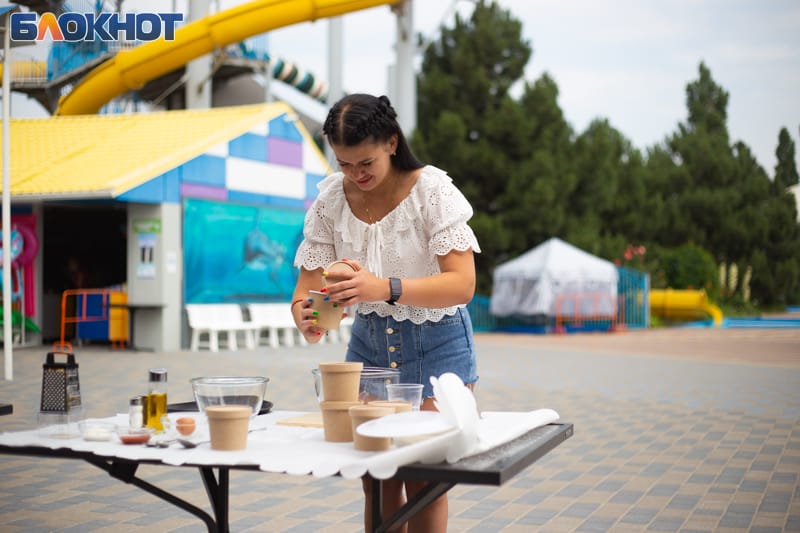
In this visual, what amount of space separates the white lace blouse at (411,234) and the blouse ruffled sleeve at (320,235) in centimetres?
2

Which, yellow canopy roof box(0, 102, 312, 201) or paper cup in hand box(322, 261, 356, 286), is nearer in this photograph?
paper cup in hand box(322, 261, 356, 286)

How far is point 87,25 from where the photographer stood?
5715 mm

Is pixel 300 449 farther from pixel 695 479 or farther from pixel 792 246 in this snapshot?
pixel 792 246

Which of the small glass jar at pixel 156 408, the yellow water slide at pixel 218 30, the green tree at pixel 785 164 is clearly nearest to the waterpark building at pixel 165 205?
the yellow water slide at pixel 218 30

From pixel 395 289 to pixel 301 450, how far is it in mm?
557

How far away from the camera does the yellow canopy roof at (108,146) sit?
596 inches

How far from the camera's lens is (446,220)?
109 inches

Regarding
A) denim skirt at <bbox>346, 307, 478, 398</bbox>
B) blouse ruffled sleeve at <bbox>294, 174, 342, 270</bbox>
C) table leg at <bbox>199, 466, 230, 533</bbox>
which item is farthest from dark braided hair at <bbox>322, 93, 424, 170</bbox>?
table leg at <bbox>199, 466, 230, 533</bbox>

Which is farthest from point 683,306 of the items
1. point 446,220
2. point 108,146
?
point 446,220

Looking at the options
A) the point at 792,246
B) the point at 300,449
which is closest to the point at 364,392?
the point at 300,449

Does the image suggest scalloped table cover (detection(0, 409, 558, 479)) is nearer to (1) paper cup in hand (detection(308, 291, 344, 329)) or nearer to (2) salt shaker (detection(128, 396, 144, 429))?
(2) salt shaker (detection(128, 396, 144, 429))

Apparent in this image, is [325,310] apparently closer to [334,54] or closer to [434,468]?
[434,468]

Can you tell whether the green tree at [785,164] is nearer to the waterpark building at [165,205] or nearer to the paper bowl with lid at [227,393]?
the waterpark building at [165,205]

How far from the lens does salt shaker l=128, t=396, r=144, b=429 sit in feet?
8.25
